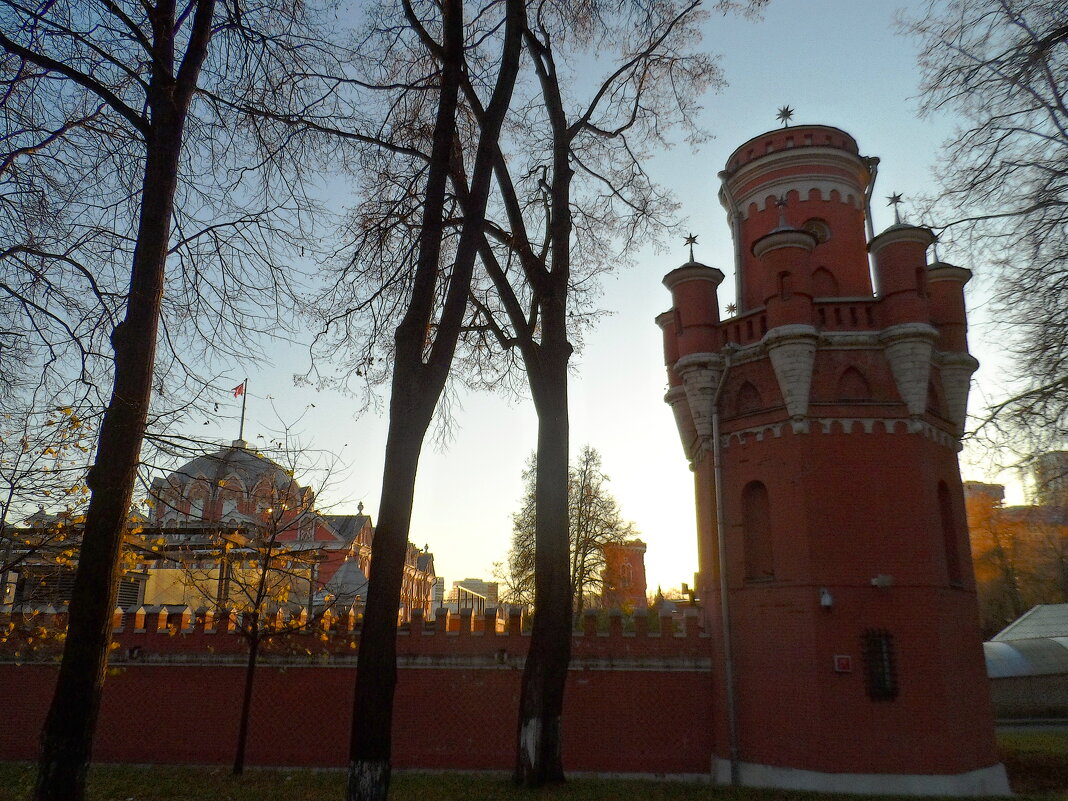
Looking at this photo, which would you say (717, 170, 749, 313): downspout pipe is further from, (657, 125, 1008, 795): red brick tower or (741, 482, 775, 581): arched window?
(741, 482, 775, 581): arched window

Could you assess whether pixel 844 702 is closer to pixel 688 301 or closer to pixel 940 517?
pixel 940 517

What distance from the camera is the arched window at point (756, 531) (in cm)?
1641

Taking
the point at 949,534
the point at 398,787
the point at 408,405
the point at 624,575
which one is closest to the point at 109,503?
the point at 408,405

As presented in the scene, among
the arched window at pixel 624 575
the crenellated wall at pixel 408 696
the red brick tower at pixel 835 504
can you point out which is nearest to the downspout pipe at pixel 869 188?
the red brick tower at pixel 835 504

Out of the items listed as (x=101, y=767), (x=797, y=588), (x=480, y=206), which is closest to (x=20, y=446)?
(x=480, y=206)

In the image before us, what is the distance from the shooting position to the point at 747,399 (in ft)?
55.9

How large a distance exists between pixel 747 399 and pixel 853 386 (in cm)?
216

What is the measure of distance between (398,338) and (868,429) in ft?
34.9

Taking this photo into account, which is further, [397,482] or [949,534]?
[949,534]

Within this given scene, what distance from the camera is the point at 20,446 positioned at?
10008mm

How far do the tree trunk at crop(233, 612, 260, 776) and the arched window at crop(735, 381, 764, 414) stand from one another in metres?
11.0

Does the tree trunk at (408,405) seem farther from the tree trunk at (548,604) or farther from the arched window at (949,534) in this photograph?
the arched window at (949,534)

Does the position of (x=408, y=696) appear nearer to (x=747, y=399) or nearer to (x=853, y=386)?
(x=747, y=399)

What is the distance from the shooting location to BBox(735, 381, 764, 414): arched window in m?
16.8
